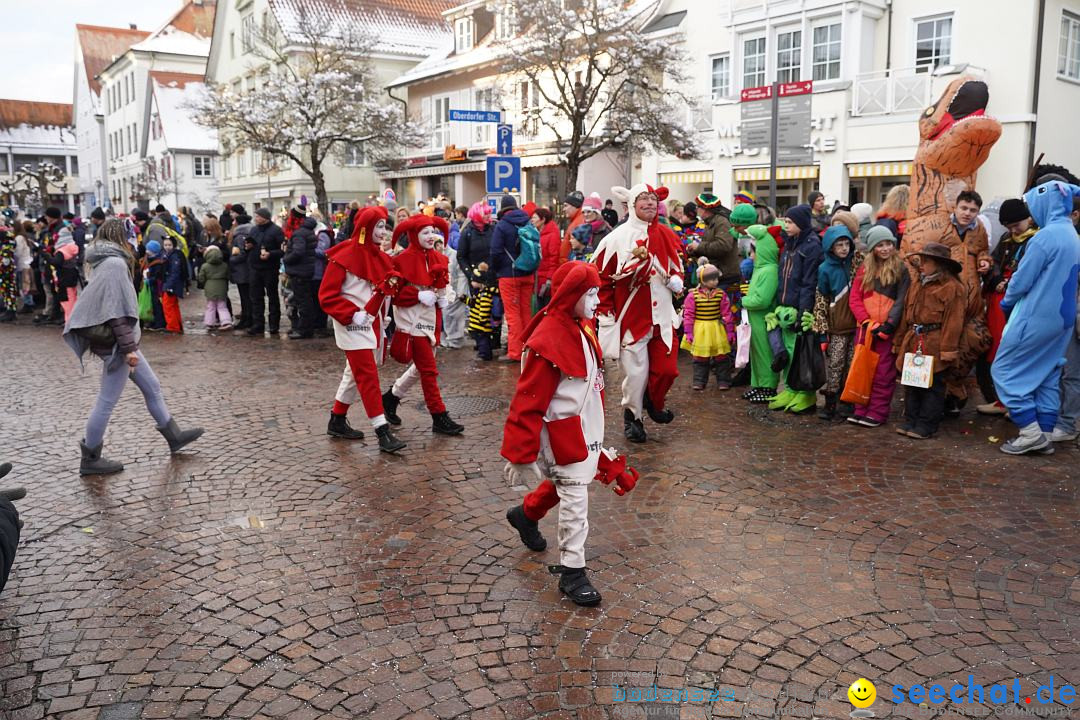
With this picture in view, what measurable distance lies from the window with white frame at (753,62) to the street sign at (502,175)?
13.9m

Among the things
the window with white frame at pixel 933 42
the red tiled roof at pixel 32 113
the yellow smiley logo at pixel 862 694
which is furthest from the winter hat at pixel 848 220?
the red tiled roof at pixel 32 113

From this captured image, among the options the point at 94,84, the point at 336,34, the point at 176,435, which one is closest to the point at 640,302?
the point at 176,435

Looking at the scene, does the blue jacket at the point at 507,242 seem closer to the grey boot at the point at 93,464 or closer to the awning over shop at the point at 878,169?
the grey boot at the point at 93,464

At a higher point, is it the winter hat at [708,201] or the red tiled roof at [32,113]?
the red tiled roof at [32,113]

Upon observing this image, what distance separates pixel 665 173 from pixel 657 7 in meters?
5.19

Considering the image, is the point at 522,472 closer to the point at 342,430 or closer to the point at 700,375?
the point at 342,430

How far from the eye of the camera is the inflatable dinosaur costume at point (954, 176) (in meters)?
7.72

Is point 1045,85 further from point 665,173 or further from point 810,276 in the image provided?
point 810,276

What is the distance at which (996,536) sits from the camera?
5.07 meters

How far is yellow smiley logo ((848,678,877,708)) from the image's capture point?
336 cm

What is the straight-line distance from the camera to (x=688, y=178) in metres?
26.3

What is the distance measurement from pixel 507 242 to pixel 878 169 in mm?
14478

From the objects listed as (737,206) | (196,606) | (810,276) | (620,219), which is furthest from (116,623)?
(620,219)

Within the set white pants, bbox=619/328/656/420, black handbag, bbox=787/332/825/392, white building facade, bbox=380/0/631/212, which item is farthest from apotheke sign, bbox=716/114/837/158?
white pants, bbox=619/328/656/420
